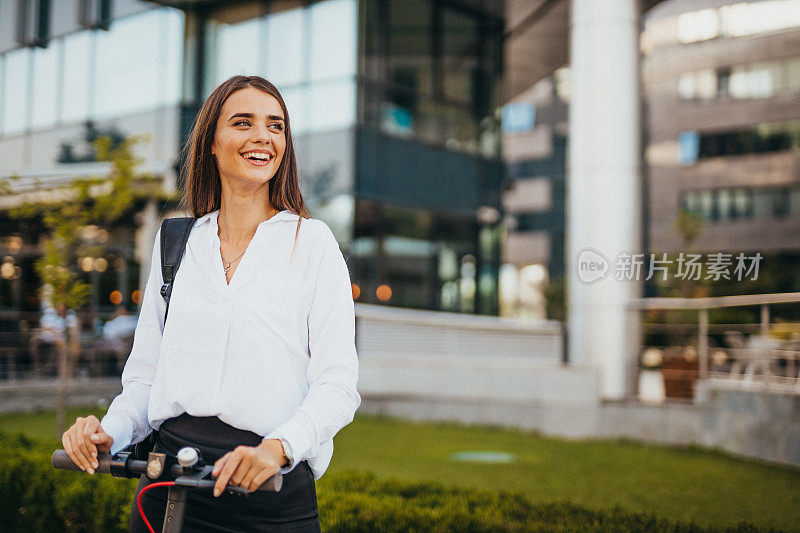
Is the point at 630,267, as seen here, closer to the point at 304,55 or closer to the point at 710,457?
A: the point at 710,457

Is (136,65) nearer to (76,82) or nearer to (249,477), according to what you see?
(76,82)

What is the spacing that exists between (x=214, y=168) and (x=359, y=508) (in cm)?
246

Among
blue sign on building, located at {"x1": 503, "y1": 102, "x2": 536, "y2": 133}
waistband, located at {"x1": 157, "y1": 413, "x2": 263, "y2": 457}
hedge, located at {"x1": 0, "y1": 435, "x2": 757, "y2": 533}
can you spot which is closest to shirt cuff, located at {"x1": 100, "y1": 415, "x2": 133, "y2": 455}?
waistband, located at {"x1": 157, "y1": 413, "x2": 263, "y2": 457}

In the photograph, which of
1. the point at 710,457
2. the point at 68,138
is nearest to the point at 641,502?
the point at 710,457

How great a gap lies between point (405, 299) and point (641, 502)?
11.4 metres

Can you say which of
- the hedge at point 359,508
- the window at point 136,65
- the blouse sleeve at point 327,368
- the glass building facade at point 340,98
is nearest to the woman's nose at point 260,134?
the blouse sleeve at point 327,368

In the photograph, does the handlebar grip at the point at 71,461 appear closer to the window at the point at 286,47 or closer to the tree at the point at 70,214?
the tree at the point at 70,214

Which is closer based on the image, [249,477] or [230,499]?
[249,477]

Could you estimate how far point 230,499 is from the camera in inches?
72.3

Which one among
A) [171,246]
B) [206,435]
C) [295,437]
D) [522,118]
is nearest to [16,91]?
[171,246]

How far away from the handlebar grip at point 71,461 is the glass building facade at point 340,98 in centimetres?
1433

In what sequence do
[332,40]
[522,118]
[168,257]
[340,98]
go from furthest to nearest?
[522,118] → [332,40] → [340,98] → [168,257]

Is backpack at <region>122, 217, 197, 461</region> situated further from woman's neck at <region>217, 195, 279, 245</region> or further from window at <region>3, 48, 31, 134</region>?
window at <region>3, 48, 31, 134</region>

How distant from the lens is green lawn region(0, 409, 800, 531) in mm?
6285
